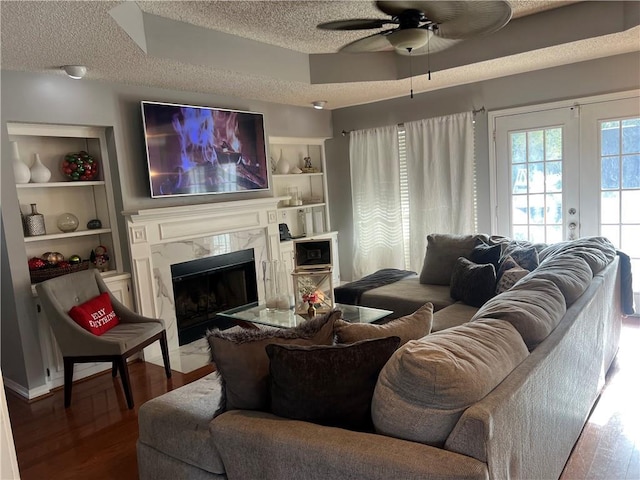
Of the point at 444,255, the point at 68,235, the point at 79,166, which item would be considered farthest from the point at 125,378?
the point at 444,255

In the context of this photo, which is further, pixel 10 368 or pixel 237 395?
pixel 10 368

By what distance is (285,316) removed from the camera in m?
3.42

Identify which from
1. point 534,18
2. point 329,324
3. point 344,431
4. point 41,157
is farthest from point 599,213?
point 41,157

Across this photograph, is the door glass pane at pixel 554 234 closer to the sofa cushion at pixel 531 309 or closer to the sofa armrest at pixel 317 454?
the sofa cushion at pixel 531 309

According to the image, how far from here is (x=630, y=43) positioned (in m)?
3.78

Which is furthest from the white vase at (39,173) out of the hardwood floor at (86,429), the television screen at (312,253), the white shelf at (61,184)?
the television screen at (312,253)

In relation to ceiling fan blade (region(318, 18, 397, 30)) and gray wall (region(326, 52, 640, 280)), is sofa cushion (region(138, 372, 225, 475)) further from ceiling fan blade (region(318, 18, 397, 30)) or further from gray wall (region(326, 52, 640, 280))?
gray wall (region(326, 52, 640, 280))

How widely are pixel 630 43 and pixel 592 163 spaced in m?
1.06

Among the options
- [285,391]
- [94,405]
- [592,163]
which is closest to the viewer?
[285,391]

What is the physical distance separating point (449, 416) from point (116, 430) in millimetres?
2333

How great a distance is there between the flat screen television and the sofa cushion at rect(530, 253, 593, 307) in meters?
3.04

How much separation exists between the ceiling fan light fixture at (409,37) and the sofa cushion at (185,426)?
A: 6.76ft

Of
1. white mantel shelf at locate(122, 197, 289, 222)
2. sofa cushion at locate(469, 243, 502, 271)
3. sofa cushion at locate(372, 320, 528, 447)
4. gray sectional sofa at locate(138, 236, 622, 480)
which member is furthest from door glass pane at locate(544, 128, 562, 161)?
sofa cushion at locate(372, 320, 528, 447)

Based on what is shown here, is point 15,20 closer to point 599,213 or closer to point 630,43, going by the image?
point 630,43
